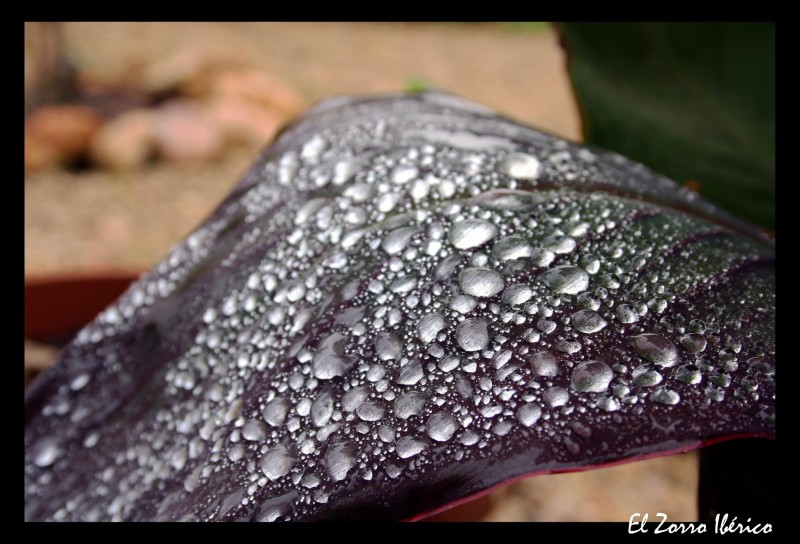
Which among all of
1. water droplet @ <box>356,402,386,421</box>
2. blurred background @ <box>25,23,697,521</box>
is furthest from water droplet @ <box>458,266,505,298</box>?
blurred background @ <box>25,23,697,521</box>

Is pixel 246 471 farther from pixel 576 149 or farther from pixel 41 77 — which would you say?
pixel 41 77

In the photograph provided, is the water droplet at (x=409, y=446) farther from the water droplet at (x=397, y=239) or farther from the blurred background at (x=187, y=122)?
the blurred background at (x=187, y=122)

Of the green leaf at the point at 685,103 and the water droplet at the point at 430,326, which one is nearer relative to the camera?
the water droplet at the point at 430,326

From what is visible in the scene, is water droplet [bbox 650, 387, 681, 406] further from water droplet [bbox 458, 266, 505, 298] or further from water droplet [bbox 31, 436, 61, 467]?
water droplet [bbox 31, 436, 61, 467]

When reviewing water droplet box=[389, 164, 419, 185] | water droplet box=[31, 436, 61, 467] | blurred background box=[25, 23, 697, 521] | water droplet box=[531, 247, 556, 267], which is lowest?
blurred background box=[25, 23, 697, 521]

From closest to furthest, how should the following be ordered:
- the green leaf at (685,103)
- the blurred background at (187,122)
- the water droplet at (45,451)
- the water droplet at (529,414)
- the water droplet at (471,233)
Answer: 1. the water droplet at (529,414)
2. the water droplet at (471,233)
3. the water droplet at (45,451)
4. the green leaf at (685,103)
5. the blurred background at (187,122)

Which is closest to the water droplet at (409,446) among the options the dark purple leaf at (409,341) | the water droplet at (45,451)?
the dark purple leaf at (409,341)
